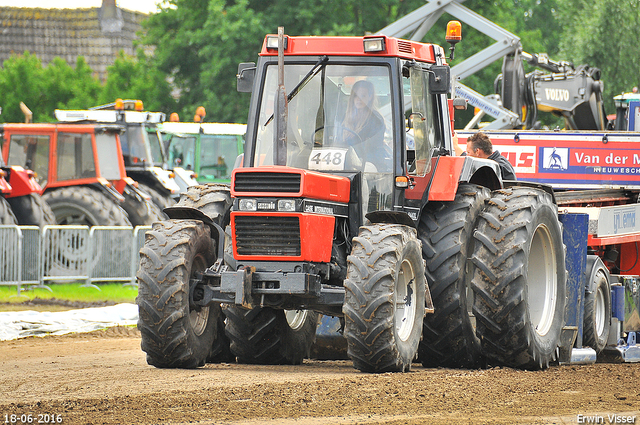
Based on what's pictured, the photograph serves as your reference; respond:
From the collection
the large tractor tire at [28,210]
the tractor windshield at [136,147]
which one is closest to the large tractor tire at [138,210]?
the tractor windshield at [136,147]

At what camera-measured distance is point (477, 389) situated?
23.0 feet

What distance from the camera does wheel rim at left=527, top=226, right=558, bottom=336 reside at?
9180mm

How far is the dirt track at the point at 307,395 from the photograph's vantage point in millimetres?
5922

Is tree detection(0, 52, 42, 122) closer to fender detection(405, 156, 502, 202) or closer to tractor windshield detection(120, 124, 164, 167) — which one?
tractor windshield detection(120, 124, 164, 167)

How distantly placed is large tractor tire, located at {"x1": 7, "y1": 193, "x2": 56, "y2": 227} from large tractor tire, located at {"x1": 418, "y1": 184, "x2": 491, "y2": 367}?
→ 419 inches

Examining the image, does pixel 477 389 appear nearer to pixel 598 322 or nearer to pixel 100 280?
pixel 598 322

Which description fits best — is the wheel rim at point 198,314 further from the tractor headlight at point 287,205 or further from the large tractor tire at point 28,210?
the large tractor tire at point 28,210

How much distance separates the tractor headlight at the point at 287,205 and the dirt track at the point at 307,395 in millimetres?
1261

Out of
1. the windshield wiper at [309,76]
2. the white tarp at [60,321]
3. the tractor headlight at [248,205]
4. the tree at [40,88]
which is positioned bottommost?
the white tarp at [60,321]

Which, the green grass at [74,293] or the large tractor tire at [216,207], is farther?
the green grass at [74,293]

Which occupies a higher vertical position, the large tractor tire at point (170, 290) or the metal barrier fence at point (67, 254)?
the large tractor tire at point (170, 290)

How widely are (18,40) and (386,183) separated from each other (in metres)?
35.8

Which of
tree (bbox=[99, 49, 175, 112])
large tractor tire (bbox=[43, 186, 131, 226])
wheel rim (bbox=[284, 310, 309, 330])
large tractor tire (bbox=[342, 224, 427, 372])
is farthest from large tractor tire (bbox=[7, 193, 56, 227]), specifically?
tree (bbox=[99, 49, 175, 112])

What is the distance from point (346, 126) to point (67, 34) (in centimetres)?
3580
